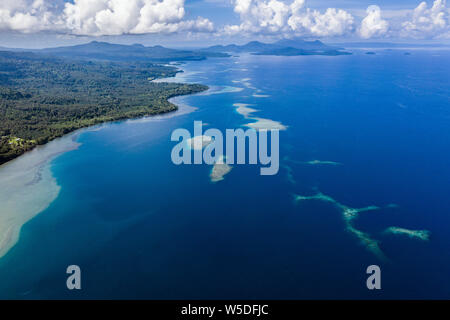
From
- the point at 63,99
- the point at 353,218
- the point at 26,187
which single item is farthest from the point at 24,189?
the point at 63,99

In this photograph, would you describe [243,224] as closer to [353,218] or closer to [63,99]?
[353,218]

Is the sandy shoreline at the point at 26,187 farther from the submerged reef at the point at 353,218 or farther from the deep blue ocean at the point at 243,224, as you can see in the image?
the submerged reef at the point at 353,218

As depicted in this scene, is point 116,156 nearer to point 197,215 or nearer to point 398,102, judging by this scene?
point 197,215

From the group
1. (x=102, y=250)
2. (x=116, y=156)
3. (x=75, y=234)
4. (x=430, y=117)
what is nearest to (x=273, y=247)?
(x=102, y=250)

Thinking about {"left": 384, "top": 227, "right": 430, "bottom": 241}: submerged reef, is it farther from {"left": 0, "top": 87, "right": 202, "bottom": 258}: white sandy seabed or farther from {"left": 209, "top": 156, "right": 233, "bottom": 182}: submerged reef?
{"left": 0, "top": 87, "right": 202, "bottom": 258}: white sandy seabed

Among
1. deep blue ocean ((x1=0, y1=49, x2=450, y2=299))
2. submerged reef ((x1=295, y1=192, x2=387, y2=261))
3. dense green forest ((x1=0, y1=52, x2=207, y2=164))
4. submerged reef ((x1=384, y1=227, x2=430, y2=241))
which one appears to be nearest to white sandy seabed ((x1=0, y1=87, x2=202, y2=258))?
deep blue ocean ((x1=0, y1=49, x2=450, y2=299))

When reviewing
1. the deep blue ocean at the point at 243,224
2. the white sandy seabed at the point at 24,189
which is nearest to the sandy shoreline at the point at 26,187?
the white sandy seabed at the point at 24,189
